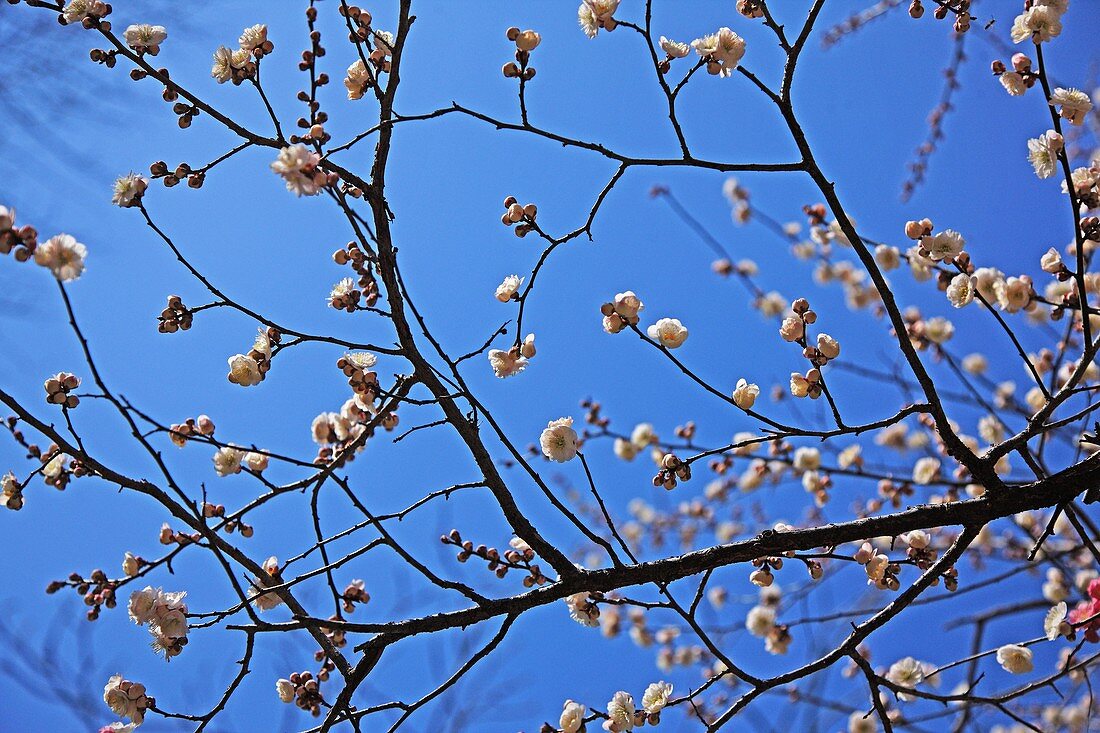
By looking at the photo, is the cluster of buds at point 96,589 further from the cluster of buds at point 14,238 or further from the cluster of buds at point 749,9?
the cluster of buds at point 749,9

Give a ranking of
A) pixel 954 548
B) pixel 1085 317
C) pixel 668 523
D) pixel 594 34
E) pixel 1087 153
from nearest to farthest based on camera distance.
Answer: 1. pixel 1085 317
2. pixel 954 548
3. pixel 594 34
4. pixel 1087 153
5. pixel 668 523

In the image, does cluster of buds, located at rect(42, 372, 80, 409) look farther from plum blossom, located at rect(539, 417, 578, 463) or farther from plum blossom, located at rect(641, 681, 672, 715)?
plum blossom, located at rect(641, 681, 672, 715)

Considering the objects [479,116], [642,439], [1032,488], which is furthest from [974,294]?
[642,439]

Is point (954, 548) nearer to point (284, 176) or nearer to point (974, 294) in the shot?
point (974, 294)

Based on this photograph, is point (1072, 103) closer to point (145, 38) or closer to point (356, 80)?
point (356, 80)

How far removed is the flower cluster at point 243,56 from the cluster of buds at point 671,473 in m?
1.53

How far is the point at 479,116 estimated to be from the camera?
2.02 m

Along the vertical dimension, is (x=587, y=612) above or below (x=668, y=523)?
below

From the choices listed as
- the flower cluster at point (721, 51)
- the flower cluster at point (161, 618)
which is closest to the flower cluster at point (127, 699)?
the flower cluster at point (161, 618)

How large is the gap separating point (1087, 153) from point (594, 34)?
3806 millimetres

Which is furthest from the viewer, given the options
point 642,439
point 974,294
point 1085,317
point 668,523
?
point 668,523

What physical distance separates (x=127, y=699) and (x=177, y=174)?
1329 mm

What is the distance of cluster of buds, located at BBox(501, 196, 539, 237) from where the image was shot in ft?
7.04

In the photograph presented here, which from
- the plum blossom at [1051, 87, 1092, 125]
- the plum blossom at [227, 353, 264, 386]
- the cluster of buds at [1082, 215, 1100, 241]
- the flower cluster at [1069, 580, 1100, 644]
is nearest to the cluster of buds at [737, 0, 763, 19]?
the plum blossom at [1051, 87, 1092, 125]
